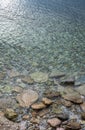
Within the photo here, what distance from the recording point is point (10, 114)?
4777mm

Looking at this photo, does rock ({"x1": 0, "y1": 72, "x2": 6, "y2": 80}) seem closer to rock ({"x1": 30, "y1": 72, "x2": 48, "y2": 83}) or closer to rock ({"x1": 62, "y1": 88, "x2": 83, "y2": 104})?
rock ({"x1": 30, "y1": 72, "x2": 48, "y2": 83})

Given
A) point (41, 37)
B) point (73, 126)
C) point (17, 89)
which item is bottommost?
point (73, 126)

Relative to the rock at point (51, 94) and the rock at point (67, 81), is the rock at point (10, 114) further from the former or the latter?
the rock at point (67, 81)

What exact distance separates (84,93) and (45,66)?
1.61 m

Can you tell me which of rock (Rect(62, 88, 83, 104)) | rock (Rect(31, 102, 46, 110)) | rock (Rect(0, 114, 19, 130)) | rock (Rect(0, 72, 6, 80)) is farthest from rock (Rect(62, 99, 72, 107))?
rock (Rect(0, 72, 6, 80))

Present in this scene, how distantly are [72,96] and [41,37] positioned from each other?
13.1 ft

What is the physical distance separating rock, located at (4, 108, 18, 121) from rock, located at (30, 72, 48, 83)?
1528mm

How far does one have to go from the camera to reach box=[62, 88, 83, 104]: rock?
5.54 m

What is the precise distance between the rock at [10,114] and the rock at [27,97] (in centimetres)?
35

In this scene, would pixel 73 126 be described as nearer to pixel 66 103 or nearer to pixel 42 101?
pixel 66 103

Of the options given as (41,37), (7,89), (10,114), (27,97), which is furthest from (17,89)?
(41,37)

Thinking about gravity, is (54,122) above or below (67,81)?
below

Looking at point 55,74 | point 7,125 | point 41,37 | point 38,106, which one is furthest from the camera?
point 41,37

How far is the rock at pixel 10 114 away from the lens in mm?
4723
